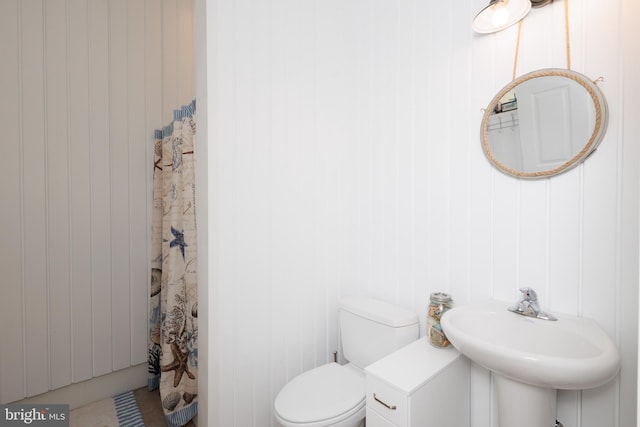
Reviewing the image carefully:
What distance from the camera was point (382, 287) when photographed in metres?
1.80

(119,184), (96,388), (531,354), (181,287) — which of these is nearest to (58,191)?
(119,184)

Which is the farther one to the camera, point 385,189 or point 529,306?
point 385,189

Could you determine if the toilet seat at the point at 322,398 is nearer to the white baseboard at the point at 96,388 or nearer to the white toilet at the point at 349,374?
the white toilet at the point at 349,374

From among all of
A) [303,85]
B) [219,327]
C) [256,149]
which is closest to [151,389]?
[219,327]

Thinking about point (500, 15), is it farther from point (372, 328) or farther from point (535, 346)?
point (372, 328)

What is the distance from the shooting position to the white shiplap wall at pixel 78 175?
70.7 inches

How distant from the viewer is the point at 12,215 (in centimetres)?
179

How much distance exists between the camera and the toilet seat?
123cm

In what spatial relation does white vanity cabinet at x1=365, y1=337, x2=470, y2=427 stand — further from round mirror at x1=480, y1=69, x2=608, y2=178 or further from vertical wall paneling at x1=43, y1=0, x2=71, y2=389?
vertical wall paneling at x1=43, y1=0, x2=71, y2=389

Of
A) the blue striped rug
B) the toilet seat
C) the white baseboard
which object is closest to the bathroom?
the toilet seat

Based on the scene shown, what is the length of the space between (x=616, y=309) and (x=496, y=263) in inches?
15.7

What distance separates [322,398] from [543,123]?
1.50 meters

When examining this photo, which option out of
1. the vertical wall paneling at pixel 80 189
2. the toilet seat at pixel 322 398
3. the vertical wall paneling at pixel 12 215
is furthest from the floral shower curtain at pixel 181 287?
the vertical wall paneling at pixel 12 215

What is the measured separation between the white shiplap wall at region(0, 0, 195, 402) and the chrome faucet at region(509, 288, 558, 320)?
2.39m
